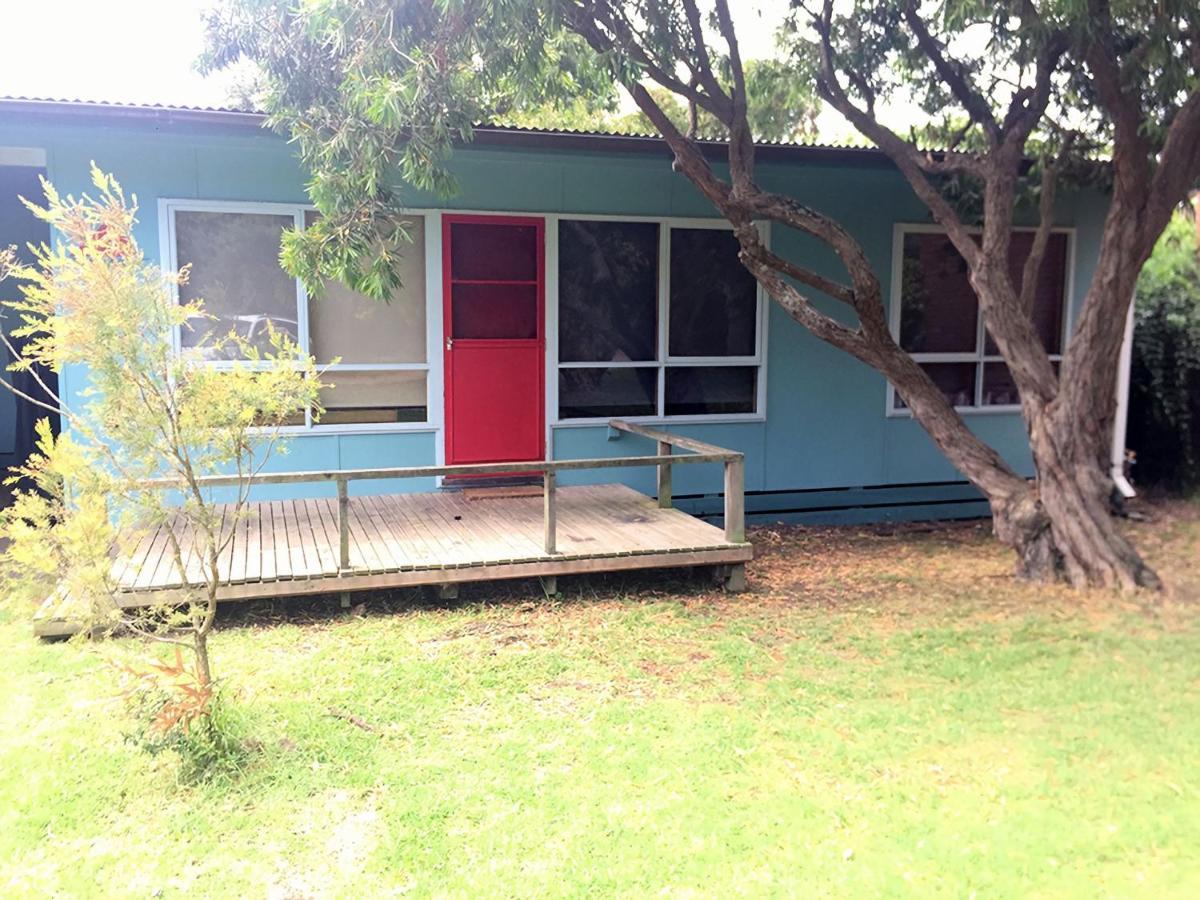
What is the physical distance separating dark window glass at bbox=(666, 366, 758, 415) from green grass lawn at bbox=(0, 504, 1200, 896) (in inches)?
111

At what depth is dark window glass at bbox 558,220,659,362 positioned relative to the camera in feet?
27.6

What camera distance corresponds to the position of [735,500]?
21.4ft

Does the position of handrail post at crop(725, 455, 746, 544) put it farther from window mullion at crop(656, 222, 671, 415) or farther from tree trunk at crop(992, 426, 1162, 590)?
window mullion at crop(656, 222, 671, 415)

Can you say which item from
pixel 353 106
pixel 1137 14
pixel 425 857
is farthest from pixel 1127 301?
pixel 425 857

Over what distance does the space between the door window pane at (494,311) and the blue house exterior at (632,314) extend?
16cm

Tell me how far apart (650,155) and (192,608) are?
18.6 feet

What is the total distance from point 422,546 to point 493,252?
2.94 meters

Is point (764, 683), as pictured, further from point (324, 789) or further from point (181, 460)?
point (181, 460)

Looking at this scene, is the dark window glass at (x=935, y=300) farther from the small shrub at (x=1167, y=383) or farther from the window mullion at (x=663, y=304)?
the small shrub at (x=1167, y=383)

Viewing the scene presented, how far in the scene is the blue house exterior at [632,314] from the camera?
23.8 ft

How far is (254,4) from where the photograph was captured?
6.20m

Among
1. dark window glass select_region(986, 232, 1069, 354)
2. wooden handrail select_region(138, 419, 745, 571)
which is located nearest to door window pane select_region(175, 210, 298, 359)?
wooden handrail select_region(138, 419, 745, 571)

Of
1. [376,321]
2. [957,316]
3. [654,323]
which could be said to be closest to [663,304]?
[654,323]

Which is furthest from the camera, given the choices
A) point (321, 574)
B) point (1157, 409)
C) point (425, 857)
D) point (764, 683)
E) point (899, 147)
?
point (1157, 409)
